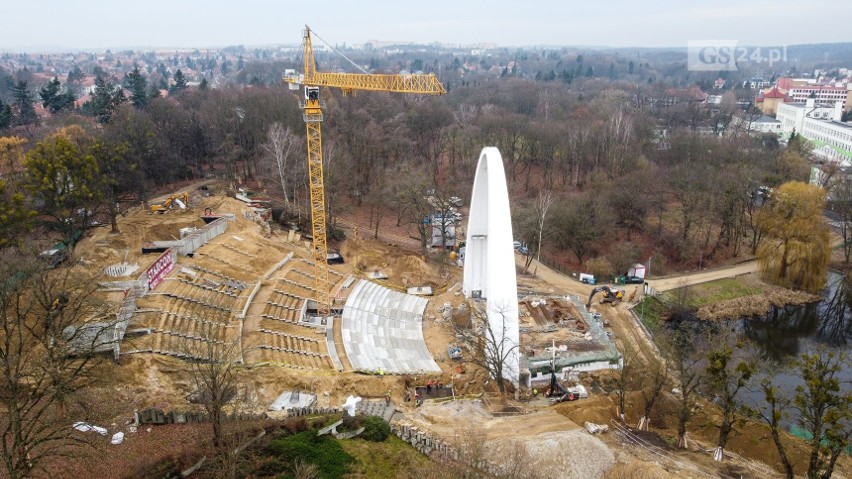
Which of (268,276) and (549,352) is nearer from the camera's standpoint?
(549,352)

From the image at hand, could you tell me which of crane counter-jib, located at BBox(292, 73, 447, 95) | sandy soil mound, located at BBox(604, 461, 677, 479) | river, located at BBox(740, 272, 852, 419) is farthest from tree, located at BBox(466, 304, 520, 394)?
crane counter-jib, located at BBox(292, 73, 447, 95)

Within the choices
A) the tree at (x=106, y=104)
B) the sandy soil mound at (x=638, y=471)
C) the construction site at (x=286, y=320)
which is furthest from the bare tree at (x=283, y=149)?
the sandy soil mound at (x=638, y=471)

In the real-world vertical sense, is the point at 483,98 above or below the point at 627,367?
above

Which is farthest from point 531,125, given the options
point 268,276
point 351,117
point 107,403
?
point 107,403

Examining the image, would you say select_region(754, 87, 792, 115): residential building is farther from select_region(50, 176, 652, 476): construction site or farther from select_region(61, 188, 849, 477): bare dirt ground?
select_region(50, 176, 652, 476): construction site

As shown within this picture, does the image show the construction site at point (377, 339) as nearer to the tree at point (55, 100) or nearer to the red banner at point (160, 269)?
the red banner at point (160, 269)

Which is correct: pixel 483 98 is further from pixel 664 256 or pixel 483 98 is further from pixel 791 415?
pixel 791 415
